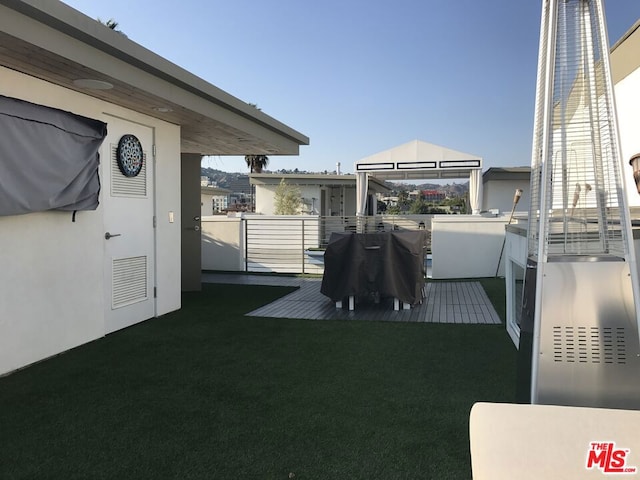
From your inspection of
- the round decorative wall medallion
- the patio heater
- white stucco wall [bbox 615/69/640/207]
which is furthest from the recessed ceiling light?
white stucco wall [bbox 615/69/640/207]

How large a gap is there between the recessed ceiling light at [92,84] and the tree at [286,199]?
14.7 metres

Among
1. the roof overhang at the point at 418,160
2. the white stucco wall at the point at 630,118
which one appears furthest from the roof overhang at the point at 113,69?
the roof overhang at the point at 418,160

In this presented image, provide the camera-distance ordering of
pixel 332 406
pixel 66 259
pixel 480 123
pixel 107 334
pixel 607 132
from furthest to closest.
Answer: pixel 480 123 → pixel 107 334 → pixel 66 259 → pixel 332 406 → pixel 607 132

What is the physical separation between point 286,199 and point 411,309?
13.2 metres

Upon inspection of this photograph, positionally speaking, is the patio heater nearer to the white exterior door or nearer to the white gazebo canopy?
the white exterior door

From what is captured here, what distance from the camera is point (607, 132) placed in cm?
250

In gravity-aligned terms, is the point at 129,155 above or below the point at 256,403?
above

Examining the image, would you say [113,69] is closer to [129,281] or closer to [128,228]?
[128,228]

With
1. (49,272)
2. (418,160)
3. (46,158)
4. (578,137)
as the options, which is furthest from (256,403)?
(418,160)

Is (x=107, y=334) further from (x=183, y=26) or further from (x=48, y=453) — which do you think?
(x=183, y=26)

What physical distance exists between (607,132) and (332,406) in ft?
7.61

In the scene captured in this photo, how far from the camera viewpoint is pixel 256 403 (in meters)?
3.40

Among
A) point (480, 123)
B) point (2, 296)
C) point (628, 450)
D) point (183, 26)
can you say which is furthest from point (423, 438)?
point (480, 123)

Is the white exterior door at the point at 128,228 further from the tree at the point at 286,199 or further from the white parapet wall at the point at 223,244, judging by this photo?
the tree at the point at 286,199
